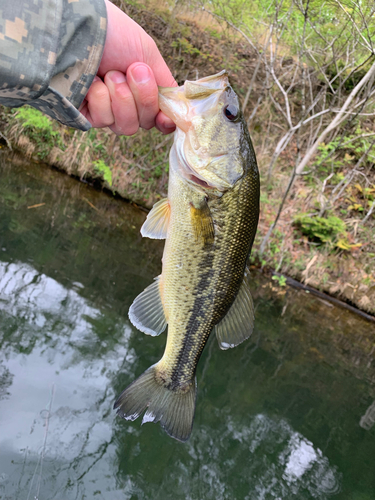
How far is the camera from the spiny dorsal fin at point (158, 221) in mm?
1777

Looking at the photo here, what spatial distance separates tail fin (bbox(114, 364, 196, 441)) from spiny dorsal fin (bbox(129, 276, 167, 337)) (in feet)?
0.92

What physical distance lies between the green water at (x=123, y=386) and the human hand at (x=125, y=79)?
3.12m

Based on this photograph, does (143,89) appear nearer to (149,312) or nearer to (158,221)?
(158,221)

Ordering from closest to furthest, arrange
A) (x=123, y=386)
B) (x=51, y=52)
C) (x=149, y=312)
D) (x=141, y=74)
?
(x=51, y=52) → (x=141, y=74) → (x=149, y=312) → (x=123, y=386)

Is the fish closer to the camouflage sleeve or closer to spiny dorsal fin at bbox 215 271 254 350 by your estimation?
spiny dorsal fin at bbox 215 271 254 350

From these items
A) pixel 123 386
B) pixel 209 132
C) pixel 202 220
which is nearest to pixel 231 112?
pixel 209 132

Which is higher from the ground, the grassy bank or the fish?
the fish

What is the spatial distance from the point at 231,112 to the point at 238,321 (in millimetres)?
1085

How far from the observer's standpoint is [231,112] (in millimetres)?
1659

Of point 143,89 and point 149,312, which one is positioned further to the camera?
point 149,312

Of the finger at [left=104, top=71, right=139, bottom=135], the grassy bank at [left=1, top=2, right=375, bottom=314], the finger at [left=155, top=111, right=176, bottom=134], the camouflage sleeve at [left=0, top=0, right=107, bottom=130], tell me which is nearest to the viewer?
the camouflage sleeve at [left=0, top=0, right=107, bottom=130]

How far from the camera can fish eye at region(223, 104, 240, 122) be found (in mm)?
1655

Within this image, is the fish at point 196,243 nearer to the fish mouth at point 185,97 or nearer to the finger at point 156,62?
the fish mouth at point 185,97

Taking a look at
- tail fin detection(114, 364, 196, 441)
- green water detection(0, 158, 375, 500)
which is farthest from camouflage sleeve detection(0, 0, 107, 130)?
green water detection(0, 158, 375, 500)
